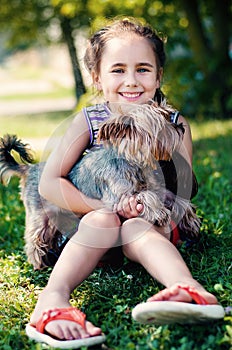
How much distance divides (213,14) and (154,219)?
30.2 feet

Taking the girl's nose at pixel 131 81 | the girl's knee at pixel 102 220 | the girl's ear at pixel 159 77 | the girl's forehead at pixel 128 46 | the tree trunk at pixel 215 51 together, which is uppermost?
the girl's forehead at pixel 128 46

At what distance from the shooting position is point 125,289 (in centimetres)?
323

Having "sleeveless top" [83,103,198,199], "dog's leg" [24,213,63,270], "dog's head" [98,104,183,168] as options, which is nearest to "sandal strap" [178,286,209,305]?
"dog's head" [98,104,183,168]

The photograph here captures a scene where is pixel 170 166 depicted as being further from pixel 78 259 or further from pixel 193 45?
pixel 193 45

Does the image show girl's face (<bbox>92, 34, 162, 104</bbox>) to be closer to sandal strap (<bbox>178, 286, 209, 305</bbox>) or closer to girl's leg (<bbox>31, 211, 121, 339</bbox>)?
girl's leg (<bbox>31, 211, 121, 339</bbox>)

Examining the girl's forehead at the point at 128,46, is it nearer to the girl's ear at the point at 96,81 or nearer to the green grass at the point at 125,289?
the girl's ear at the point at 96,81

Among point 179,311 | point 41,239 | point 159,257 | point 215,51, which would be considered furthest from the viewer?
point 215,51

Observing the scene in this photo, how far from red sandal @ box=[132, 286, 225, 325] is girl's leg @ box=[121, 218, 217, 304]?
40mm

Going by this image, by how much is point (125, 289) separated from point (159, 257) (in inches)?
20.2

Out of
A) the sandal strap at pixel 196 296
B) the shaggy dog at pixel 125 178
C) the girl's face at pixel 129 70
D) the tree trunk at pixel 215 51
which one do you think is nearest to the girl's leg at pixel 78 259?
the shaggy dog at pixel 125 178

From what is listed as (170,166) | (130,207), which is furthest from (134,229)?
(170,166)

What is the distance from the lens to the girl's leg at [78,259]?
9.11ft

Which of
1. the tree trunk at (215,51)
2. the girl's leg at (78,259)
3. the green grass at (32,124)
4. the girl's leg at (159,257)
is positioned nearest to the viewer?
the girl's leg at (159,257)

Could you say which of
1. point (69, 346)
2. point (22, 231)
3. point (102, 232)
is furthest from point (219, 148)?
point (69, 346)
